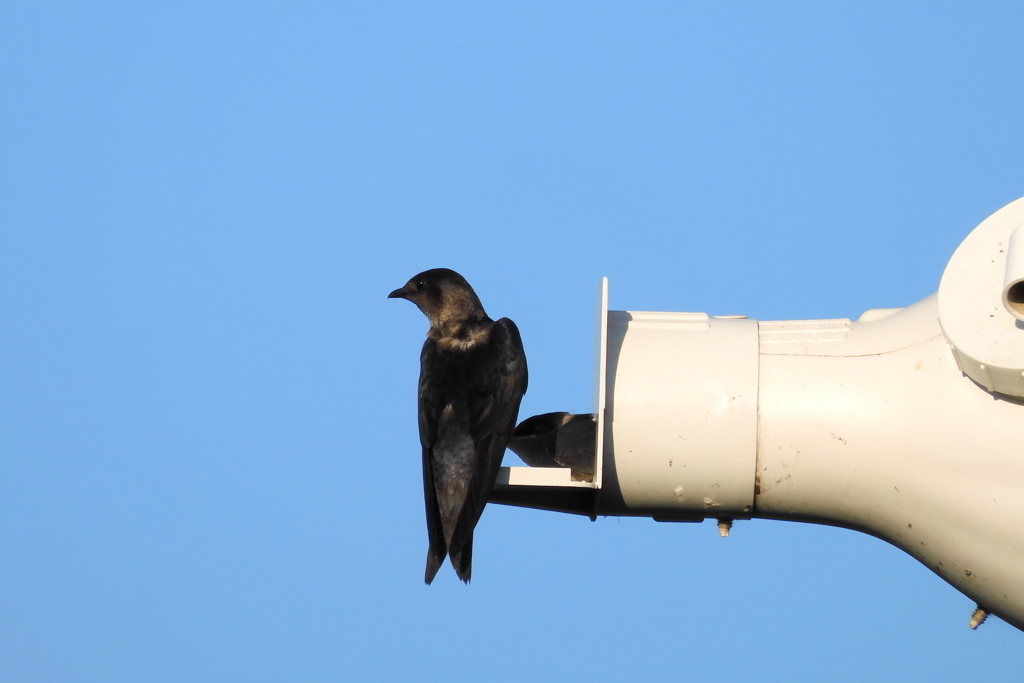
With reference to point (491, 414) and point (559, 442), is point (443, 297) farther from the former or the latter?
point (559, 442)

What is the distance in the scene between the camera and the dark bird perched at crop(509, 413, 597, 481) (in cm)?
346

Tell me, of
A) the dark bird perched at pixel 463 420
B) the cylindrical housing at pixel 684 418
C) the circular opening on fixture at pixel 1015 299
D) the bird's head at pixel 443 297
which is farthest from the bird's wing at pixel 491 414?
the circular opening on fixture at pixel 1015 299

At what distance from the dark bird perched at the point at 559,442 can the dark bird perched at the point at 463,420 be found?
73mm

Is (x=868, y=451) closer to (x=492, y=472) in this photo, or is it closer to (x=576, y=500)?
(x=576, y=500)

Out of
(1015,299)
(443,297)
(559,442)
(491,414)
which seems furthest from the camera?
(443,297)

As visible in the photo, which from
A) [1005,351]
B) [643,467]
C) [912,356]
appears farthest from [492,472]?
[1005,351]

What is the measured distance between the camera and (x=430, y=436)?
3.93 meters

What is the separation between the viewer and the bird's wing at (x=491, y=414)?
12.0 ft

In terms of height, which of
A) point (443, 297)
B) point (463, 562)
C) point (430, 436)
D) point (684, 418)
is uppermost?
point (443, 297)

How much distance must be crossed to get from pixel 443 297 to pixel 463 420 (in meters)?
0.67

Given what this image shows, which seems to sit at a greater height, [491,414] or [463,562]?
[491,414]

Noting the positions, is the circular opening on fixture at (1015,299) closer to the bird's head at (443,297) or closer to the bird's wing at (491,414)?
the bird's wing at (491,414)

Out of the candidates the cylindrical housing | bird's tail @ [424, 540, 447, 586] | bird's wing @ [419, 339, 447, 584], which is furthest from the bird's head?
the cylindrical housing

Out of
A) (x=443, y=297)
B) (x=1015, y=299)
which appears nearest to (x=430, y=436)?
(x=443, y=297)
